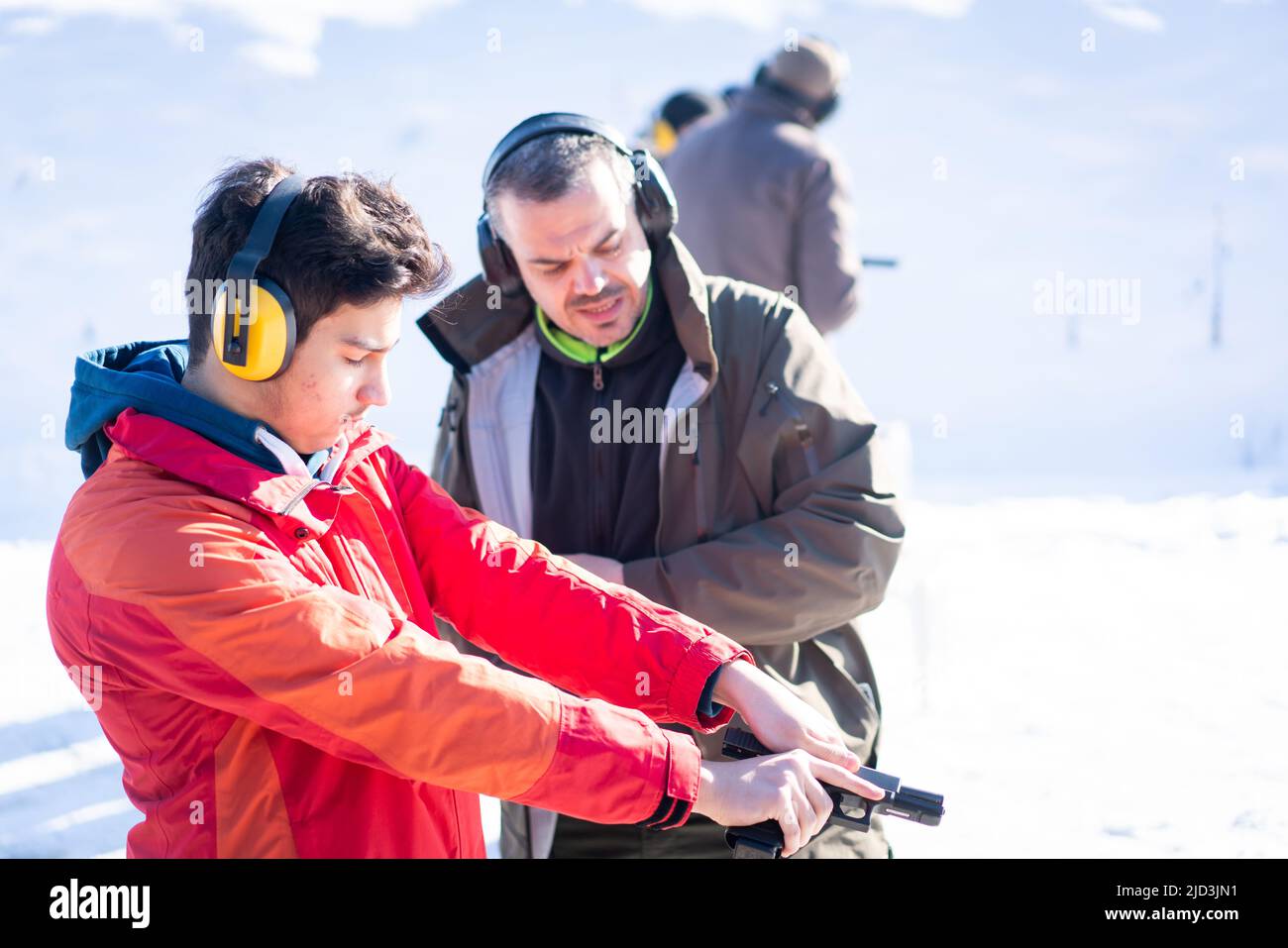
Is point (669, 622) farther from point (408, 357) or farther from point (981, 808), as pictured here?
point (408, 357)

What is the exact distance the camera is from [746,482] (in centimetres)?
240

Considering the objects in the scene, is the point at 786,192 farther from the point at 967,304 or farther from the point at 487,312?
the point at 967,304

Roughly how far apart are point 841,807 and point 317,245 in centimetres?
107

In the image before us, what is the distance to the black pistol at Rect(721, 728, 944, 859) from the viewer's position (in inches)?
62.1

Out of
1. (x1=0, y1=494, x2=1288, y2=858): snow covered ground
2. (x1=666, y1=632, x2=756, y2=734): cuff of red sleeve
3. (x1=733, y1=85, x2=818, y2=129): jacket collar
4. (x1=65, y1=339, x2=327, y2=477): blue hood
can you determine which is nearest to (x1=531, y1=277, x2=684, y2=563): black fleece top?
(x1=666, y1=632, x2=756, y2=734): cuff of red sleeve

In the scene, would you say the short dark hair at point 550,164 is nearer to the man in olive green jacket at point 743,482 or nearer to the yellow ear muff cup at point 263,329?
the man in olive green jacket at point 743,482

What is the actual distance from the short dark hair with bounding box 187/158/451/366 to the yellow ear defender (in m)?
0.02

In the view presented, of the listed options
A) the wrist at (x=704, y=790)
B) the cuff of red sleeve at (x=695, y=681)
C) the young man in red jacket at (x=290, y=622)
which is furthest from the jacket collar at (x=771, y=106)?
the wrist at (x=704, y=790)

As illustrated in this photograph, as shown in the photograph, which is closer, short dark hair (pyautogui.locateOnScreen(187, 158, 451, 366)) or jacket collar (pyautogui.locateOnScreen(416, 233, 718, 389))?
short dark hair (pyautogui.locateOnScreen(187, 158, 451, 366))

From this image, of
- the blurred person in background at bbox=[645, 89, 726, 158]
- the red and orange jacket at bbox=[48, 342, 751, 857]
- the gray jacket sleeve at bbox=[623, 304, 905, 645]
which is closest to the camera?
the red and orange jacket at bbox=[48, 342, 751, 857]

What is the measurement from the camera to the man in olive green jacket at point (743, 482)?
2.27 meters

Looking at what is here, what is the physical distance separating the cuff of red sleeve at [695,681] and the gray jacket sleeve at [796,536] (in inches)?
17.8

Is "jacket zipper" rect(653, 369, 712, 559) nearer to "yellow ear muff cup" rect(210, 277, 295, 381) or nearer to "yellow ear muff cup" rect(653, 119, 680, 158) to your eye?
"yellow ear muff cup" rect(210, 277, 295, 381)

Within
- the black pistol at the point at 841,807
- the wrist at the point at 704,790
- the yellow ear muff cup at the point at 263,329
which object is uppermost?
the yellow ear muff cup at the point at 263,329
